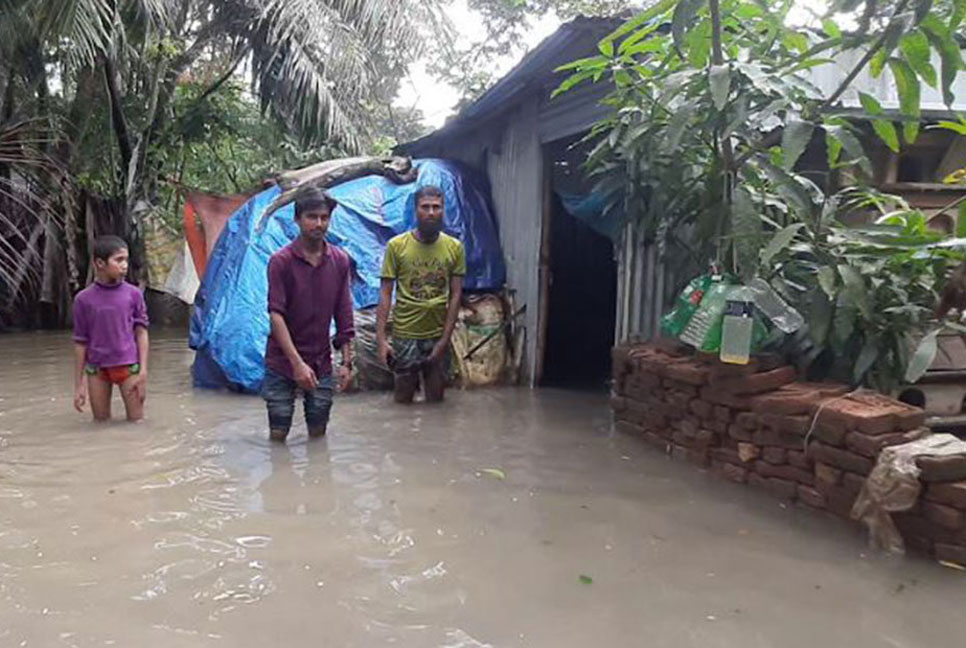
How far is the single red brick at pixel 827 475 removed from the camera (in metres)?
3.47

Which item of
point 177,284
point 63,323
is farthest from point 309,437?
point 63,323

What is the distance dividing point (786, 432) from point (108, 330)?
3.96 meters

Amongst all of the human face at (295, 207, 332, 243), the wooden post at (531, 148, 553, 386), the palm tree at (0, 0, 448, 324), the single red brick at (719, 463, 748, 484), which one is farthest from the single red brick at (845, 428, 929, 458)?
the palm tree at (0, 0, 448, 324)

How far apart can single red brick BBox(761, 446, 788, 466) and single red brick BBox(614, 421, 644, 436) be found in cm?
→ 120

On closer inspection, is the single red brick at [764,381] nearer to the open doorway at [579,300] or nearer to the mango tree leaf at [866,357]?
the mango tree leaf at [866,357]

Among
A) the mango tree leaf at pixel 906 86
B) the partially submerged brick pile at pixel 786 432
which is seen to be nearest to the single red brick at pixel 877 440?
the partially submerged brick pile at pixel 786 432

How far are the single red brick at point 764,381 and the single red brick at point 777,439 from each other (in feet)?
0.66

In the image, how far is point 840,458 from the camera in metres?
3.43

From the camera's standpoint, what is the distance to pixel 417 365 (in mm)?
6168

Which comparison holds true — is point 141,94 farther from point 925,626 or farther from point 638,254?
point 925,626

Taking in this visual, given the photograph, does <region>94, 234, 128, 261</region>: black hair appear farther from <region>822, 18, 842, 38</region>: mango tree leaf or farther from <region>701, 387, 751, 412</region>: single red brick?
<region>822, 18, 842, 38</region>: mango tree leaf

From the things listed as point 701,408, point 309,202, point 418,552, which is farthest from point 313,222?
point 701,408

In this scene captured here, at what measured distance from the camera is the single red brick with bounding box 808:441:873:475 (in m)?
3.31

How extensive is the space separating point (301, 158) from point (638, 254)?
906cm
